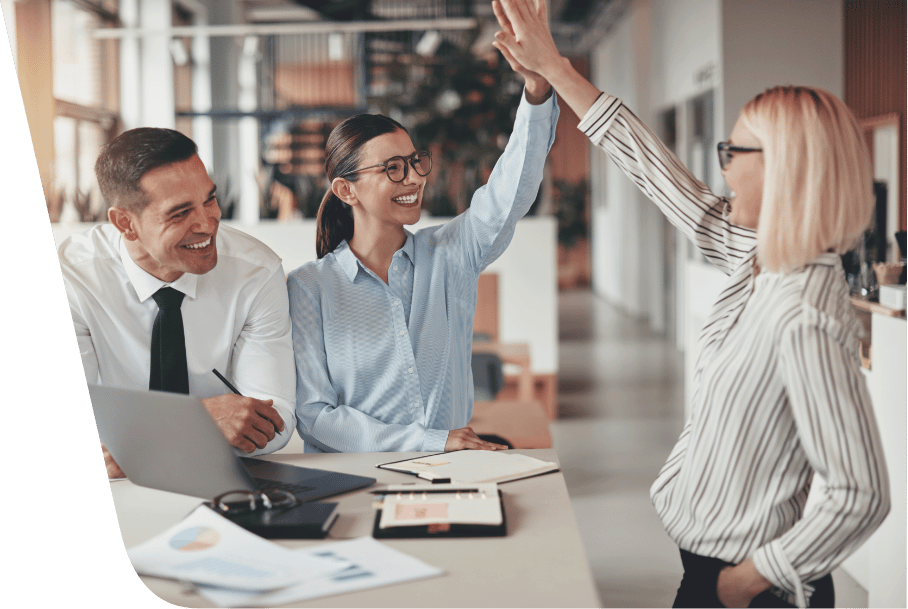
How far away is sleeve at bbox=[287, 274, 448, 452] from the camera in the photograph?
1.85 m

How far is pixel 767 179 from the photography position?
3.69ft

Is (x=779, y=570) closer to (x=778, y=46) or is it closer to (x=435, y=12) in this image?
(x=778, y=46)

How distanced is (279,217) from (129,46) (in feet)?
14.4

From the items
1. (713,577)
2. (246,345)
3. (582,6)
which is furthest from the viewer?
(582,6)

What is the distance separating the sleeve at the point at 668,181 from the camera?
1.51 m

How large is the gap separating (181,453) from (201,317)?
0.40m

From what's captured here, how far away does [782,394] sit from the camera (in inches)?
45.6

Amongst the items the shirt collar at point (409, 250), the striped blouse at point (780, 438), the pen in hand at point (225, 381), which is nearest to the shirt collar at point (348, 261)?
the shirt collar at point (409, 250)

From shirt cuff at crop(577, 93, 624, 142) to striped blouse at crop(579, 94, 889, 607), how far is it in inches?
15.1

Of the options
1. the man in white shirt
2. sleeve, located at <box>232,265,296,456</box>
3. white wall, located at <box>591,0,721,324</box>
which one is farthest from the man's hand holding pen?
white wall, located at <box>591,0,721,324</box>

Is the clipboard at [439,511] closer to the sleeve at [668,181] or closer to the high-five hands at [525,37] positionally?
the sleeve at [668,181]

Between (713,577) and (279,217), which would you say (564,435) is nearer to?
(279,217)

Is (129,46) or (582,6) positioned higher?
(582,6)

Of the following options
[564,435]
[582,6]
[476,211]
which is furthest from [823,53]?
[582,6]
